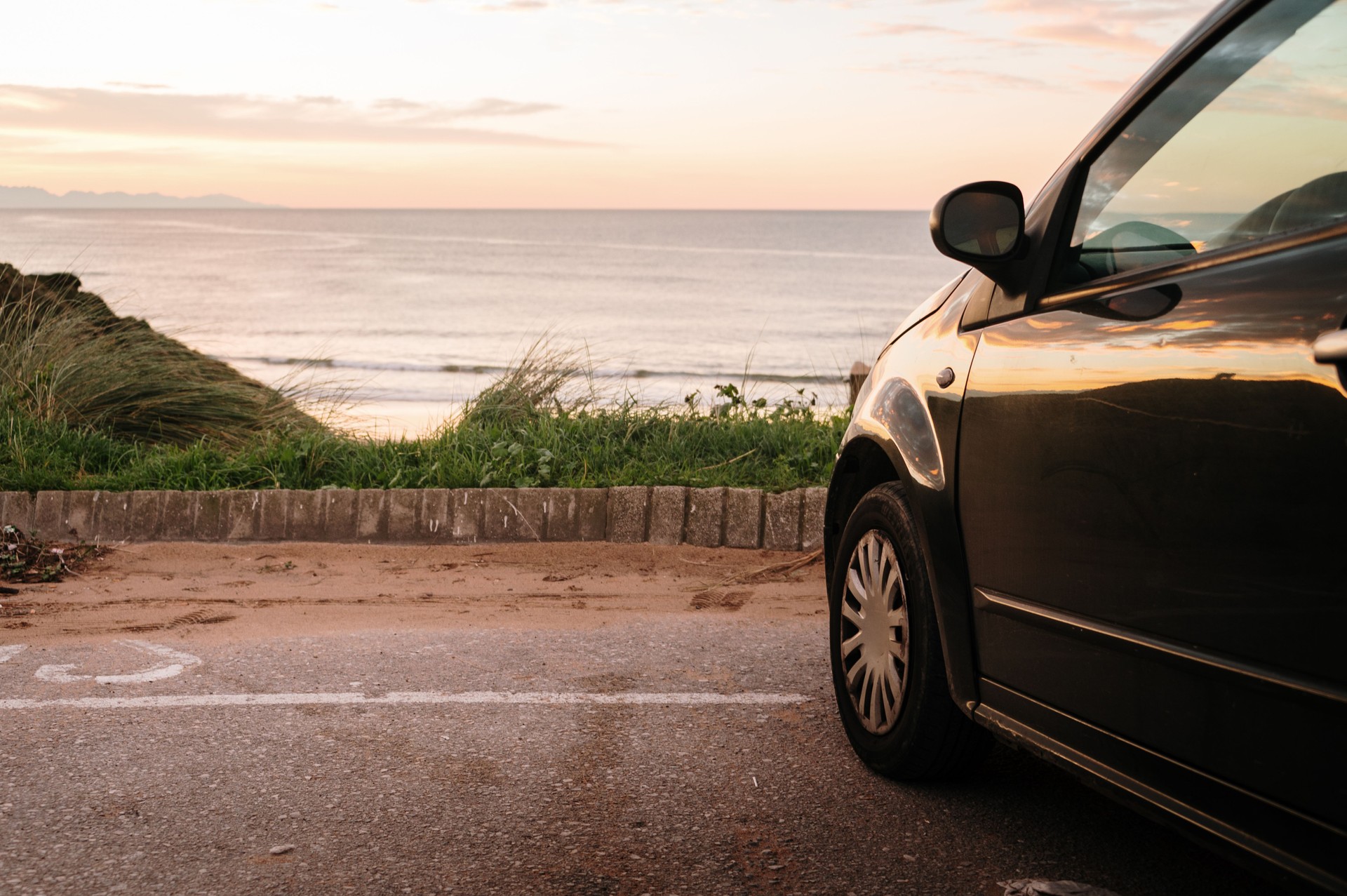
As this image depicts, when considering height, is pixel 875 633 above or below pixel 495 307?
below

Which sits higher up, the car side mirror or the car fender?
the car side mirror

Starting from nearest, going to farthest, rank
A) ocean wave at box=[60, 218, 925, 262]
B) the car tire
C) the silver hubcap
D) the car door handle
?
the car door handle, the car tire, the silver hubcap, ocean wave at box=[60, 218, 925, 262]

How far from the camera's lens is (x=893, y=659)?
3.00 metres

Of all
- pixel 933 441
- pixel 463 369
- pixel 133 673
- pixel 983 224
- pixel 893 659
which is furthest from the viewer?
pixel 463 369

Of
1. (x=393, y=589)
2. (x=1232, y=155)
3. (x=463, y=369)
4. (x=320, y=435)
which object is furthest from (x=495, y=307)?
(x=1232, y=155)

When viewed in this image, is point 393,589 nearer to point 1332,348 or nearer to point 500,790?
point 500,790

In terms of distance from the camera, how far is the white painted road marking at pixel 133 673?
3.98 m

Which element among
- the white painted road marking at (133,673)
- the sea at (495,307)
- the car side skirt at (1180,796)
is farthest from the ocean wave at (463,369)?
the car side skirt at (1180,796)

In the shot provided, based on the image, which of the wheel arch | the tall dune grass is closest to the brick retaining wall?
the tall dune grass

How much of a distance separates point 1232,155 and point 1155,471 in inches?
25.9

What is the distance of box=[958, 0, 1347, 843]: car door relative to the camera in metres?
1.68

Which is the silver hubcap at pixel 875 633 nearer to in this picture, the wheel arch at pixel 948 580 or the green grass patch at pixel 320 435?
the wheel arch at pixel 948 580

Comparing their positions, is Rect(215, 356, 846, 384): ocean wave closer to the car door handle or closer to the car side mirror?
the car side mirror

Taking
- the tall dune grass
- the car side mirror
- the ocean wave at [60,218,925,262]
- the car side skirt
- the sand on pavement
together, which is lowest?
the sand on pavement
